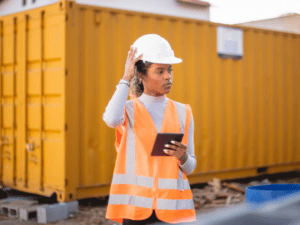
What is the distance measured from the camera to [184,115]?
2.42m

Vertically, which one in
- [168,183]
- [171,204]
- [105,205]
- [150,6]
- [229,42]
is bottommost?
[105,205]

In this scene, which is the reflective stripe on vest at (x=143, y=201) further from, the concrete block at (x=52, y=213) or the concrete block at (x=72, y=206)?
the concrete block at (x=72, y=206)

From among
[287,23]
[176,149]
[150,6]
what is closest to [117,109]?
[176,149]

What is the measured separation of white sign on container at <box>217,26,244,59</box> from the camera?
7637 millimetres

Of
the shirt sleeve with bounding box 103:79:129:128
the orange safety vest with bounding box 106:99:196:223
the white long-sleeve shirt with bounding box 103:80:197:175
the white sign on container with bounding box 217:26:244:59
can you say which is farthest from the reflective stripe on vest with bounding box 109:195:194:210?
the white sign on container with bounding box 217:26:244:59

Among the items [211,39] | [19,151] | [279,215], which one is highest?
[211,39]

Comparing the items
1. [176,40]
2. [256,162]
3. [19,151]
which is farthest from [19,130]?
[256,162]

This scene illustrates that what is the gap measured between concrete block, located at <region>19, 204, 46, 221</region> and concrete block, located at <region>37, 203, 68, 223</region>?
0.22 metres

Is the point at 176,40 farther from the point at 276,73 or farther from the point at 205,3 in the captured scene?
the point at 205,3

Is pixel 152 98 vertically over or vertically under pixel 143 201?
over

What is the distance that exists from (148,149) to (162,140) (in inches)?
5.7

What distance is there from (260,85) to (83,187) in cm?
427

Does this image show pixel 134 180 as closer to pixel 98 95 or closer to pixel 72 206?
pixel 72 206

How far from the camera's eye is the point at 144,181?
2.23 meters
